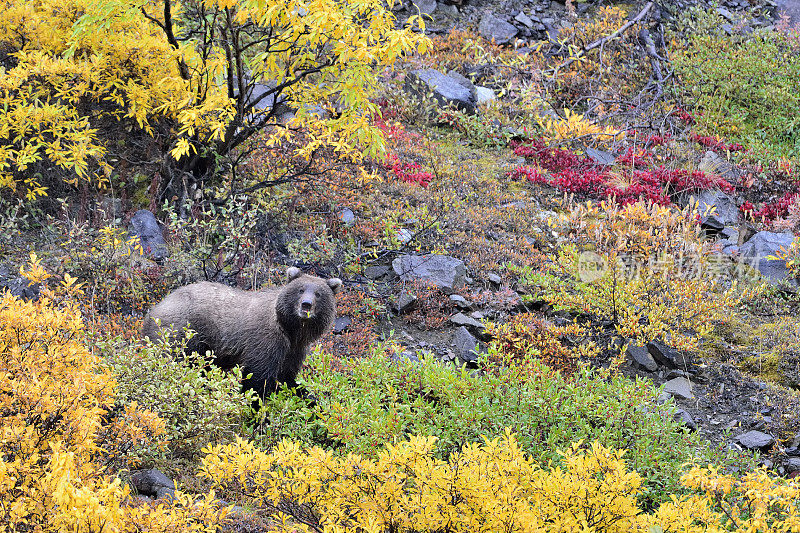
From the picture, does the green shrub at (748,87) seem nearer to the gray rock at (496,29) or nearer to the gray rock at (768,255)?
the gray rock at (768,255)

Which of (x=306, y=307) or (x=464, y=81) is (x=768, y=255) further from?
(x=464, y=81)

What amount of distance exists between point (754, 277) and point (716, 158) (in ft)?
12.4

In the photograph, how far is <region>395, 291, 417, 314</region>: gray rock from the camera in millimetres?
7406

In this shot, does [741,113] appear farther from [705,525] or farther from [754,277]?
[705,525]

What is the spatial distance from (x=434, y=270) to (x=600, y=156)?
4972 mm

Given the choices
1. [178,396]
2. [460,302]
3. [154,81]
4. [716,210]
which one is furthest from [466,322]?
[716,210]

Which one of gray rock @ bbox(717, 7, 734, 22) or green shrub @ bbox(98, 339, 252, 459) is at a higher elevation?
gray rock @ bbox(717, 7, 734, 22)

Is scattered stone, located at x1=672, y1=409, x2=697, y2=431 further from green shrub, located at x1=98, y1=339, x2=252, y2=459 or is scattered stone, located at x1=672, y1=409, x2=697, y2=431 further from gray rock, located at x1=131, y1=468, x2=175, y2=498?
gray rock, located at x1=131, y1=468, x2=175, y2=498

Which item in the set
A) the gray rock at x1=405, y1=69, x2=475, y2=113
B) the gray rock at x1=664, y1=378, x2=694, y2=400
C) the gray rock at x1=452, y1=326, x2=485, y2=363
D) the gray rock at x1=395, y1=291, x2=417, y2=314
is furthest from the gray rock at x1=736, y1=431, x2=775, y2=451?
the gray rock at x1=405, y1=69, x2=475, y2=113

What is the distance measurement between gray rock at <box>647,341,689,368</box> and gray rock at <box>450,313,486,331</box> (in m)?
Answer: 1.73

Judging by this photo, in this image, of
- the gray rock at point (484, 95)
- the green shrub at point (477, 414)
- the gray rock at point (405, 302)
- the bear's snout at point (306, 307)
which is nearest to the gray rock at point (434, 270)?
the gray rock at point (405, 302)

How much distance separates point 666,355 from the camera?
22.2 ft

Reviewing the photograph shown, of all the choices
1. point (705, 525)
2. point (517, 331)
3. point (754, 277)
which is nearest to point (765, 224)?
point (754, 277)

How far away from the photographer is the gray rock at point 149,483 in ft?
13.4
